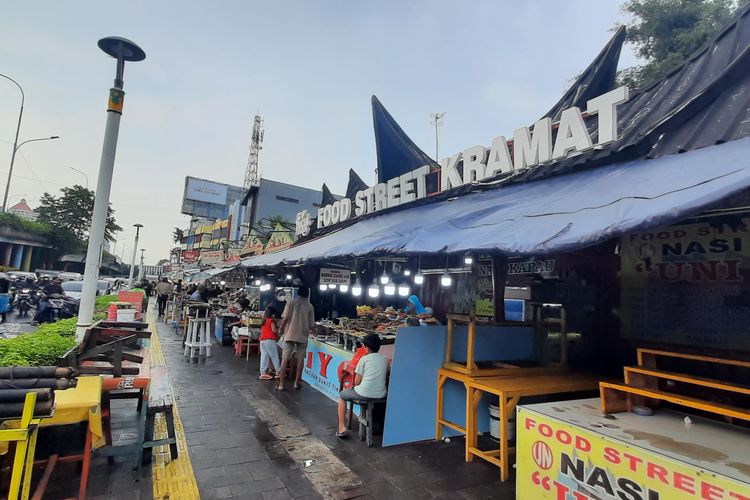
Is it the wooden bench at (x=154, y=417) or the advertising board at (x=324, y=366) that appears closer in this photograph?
the wooden bench at (x=154, y=417)

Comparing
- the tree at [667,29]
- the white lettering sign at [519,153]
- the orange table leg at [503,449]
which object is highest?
the tree at [667,29]

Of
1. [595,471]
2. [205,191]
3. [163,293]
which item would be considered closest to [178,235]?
[205,191]

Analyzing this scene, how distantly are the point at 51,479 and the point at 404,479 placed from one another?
3235 millimetres

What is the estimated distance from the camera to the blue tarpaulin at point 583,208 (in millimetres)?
2412

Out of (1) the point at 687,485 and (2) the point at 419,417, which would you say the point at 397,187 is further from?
(1) the point at 687,485

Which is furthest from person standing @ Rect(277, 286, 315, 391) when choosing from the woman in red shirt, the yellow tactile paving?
the yellow tactile paving

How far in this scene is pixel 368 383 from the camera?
4.95 metres

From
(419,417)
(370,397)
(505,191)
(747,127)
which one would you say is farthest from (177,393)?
(747,127)

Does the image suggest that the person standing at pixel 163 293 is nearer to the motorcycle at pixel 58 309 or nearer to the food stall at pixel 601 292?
the motorcycle at pixel 58 309

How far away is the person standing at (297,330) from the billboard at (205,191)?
66.9m

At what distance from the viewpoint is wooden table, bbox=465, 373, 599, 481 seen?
4.10 m

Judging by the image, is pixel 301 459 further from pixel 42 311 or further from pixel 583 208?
pixel 42 311

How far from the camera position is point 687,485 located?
2.44m

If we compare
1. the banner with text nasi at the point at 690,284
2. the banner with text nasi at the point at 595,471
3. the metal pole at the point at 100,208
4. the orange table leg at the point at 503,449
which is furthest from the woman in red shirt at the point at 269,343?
the banner with text nasi at the point at 690,284
